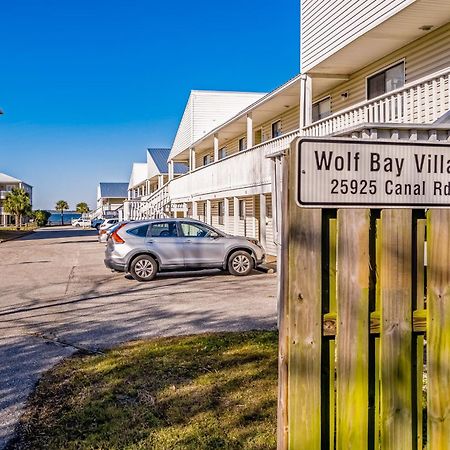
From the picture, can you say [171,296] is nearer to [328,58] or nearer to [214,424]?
[214,424]

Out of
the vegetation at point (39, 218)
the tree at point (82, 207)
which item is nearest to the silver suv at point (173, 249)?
the vegetation at point (39, 218)

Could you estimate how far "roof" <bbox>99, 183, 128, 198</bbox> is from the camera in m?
93.4

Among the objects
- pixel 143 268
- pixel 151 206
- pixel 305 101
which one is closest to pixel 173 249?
pixel 143 268

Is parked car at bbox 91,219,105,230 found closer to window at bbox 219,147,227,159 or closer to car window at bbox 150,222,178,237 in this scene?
window at bbox 219,147,227,159

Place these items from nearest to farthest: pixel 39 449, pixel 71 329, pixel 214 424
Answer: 1. pixel 39 449
2. pixel 214 424
3. pixel 71 329

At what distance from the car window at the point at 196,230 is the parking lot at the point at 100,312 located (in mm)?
1153

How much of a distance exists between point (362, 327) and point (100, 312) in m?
7.55

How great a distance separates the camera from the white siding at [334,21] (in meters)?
11.7

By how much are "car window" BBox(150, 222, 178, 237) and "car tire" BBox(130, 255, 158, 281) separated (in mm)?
723

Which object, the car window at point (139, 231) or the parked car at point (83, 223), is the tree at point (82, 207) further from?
the car window at point (139, 231)

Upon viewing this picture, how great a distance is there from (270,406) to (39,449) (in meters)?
1.90

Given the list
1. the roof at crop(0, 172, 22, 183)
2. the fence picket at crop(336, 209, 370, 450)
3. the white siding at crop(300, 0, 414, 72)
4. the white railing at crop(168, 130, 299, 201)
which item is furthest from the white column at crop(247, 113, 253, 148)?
the roof at crop(0, 172, 22, 183)

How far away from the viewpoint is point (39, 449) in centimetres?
386

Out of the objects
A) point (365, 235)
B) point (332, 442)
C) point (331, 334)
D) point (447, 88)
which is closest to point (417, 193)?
point (365, 235)
